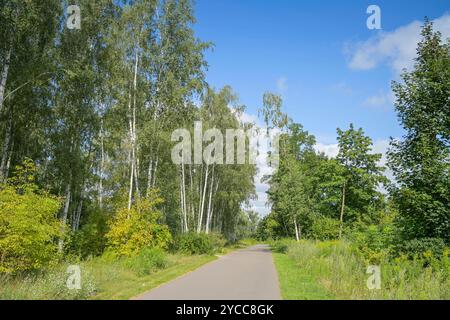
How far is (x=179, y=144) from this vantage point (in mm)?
25922

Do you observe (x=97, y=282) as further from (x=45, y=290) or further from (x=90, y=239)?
(x=90, y=239)

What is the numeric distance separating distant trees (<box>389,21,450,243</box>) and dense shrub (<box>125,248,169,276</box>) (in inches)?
393

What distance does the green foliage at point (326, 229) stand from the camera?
31.3 meters

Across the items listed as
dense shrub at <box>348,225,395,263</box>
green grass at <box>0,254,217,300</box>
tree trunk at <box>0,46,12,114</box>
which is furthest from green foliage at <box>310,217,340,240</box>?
tree trunk at <box>0,46,12,114</box>

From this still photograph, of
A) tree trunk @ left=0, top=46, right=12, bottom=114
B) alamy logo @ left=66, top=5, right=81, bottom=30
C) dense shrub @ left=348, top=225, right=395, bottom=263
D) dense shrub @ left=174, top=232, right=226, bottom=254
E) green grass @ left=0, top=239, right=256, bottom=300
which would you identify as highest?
alamy logo @ left=66, top=5, right=81, bottom=30

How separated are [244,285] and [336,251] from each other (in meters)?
7.37

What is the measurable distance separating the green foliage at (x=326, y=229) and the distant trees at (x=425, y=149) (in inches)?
667

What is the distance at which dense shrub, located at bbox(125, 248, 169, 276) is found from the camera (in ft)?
44.9

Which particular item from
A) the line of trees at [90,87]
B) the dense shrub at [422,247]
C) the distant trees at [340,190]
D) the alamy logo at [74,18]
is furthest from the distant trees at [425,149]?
the distant trees at [340,190]

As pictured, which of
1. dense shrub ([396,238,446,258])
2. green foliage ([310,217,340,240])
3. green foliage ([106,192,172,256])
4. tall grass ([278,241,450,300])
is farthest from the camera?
green foliage ([310,217,340,240])

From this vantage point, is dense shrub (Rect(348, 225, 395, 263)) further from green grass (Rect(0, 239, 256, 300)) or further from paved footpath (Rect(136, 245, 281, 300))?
green grass (Rect(0, 239, 256, 300))

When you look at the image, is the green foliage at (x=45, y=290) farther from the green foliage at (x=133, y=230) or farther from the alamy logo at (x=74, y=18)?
the alamy logo at (x=74, y=18)

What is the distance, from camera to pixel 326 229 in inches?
1241

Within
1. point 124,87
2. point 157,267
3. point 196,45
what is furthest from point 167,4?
point 157,267
